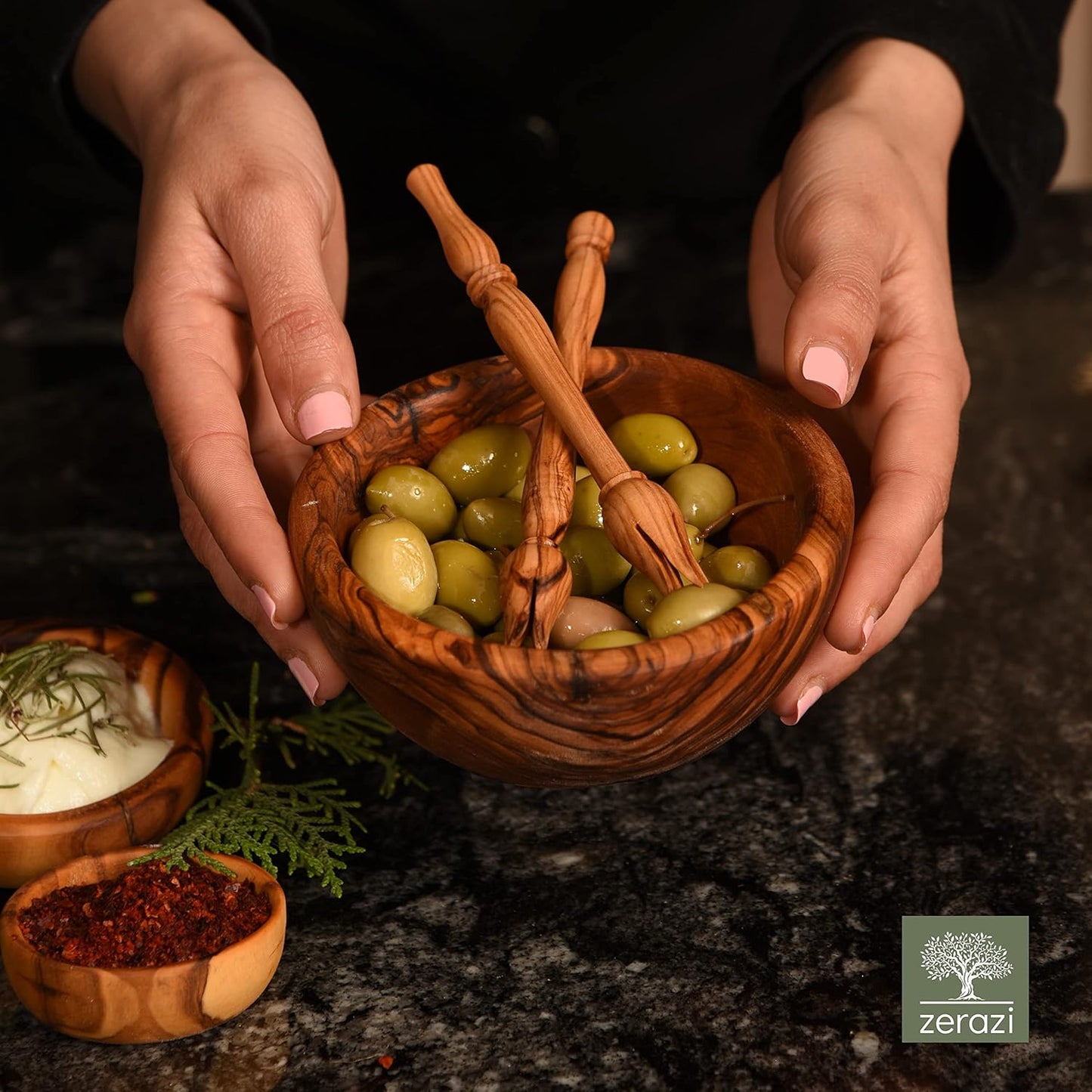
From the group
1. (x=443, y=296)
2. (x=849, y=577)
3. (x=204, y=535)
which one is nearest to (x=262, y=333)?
(x=204, y=535)

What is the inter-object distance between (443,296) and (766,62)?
1.78 ft

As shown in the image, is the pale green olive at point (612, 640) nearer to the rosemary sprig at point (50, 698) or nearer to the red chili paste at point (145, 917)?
the red chili paste at point (145, 917)

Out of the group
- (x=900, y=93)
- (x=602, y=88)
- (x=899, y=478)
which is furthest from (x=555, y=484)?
(x=602, y=88)

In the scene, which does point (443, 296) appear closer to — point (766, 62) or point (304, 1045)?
point (766, 62)

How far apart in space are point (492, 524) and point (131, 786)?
0.34 meters

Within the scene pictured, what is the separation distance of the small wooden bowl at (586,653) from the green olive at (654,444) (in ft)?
0.16

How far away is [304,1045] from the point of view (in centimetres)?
88

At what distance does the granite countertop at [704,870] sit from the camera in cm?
87

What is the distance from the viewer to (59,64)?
4.40 feet

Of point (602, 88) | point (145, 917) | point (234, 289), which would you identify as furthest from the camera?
point (602, 88)

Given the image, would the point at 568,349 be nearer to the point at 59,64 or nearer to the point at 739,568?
the point at 739,568

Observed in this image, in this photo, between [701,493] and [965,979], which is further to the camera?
[701,493]

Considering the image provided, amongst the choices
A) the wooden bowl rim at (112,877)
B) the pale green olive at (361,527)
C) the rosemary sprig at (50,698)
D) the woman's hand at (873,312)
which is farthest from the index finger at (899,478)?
the rosemary sprig at (50,698)

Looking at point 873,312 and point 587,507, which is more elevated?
point 873,312
